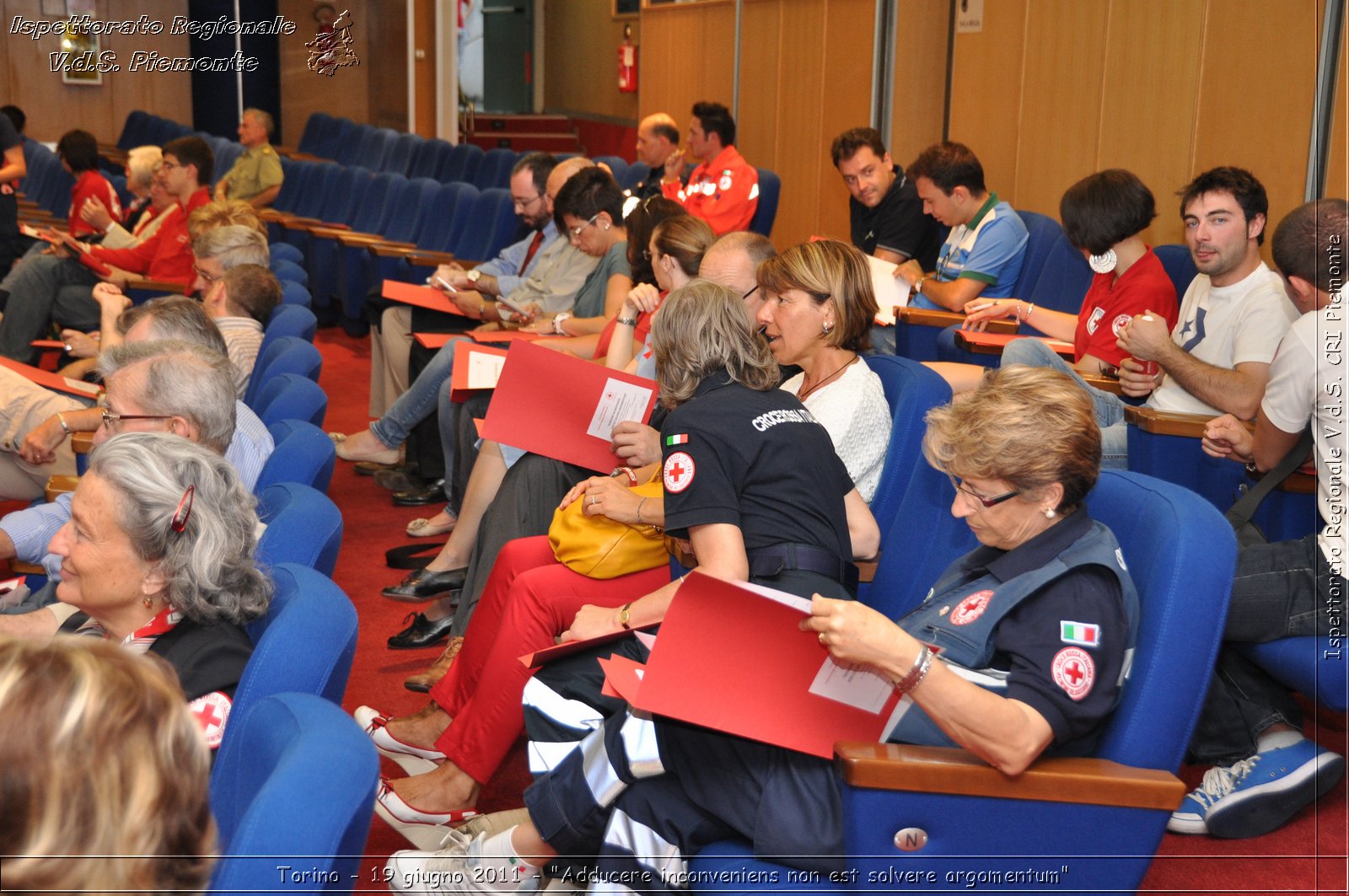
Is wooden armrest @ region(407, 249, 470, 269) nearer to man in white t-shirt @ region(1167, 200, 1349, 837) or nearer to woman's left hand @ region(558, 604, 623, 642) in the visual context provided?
woman's left hand @ region(558, 604, 623, 642)

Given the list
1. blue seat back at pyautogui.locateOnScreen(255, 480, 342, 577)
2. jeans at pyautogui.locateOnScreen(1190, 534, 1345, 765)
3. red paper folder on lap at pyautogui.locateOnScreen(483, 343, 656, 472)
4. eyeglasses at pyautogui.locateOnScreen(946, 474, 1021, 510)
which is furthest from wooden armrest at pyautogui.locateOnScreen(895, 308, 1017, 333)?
blue seat back at pyautogui.locateOnScreen(255, 480, 342, 577)

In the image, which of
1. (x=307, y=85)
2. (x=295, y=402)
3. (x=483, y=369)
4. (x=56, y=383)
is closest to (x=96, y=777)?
(x=295, y=402)

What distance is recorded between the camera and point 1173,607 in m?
1.55

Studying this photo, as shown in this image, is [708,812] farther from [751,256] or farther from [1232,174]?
[1232,174]

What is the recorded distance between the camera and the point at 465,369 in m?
3.94

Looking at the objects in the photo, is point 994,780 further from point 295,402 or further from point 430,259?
point 430,259

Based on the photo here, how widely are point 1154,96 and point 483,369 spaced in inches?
109

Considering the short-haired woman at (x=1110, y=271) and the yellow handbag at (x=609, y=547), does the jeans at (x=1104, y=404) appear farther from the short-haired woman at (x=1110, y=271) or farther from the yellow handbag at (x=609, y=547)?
the yellow handbag at (x=609, y=547)

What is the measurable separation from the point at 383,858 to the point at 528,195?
3.50m

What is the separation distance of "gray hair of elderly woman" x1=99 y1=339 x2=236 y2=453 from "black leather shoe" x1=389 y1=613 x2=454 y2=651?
1.05 meters

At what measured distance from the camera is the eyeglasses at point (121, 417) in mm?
2383

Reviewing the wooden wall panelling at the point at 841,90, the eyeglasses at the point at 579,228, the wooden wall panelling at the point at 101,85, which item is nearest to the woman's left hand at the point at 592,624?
the eyeglasses at the point at 579,228

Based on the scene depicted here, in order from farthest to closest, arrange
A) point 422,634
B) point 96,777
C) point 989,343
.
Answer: point 989,343, point 422,634, point 96,777

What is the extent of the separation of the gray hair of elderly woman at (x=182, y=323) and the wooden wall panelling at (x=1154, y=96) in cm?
339
